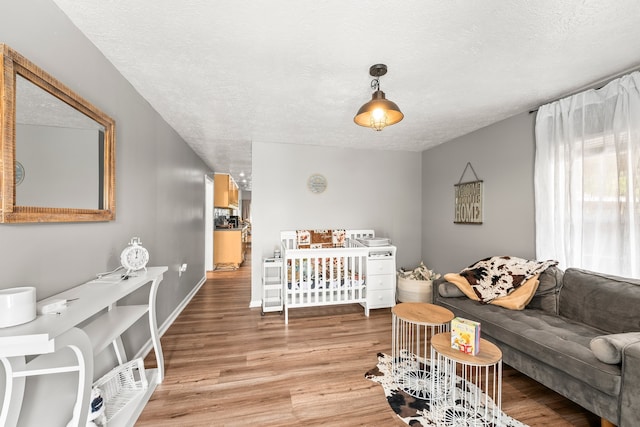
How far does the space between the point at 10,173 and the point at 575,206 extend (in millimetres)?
3667

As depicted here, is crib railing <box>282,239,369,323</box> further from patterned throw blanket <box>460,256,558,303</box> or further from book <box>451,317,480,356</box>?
book <box>451,317,480,356</box>

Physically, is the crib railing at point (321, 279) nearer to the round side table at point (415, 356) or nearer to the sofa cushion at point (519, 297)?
the round side table at point (415, 356)

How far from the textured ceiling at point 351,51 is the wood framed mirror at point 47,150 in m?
0.48

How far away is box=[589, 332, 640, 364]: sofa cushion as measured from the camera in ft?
4.46

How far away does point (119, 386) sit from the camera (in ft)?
5.76

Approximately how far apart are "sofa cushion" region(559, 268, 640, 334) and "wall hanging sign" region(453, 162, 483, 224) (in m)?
1.17

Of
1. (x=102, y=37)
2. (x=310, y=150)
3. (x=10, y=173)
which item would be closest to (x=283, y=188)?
(x=310, y=150)

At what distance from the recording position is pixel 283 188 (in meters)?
3.76

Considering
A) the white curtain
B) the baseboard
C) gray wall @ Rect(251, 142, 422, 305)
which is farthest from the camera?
gray wall @ Rect(251, 142, 422, 305)

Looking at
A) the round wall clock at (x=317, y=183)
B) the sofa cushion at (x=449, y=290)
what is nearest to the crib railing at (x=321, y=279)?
the sofa cushion at (x=449, y=290)

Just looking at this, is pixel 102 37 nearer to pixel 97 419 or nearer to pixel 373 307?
pixel 97 419

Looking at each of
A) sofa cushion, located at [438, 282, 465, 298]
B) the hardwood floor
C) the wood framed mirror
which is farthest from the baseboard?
sofa cushion, located at [438, 282, 465, 298]

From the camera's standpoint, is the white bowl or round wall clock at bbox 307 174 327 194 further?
round wall clock at bbox 307 174 327 194

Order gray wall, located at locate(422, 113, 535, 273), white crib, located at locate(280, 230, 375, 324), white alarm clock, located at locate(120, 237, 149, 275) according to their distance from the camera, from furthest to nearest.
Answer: white crib, located at locate(280, 230, 375, 324) < gray wall, located at locate(422, 113, 535, 273) < white alarm clock, located at locate(120, 237, 149, 275)
